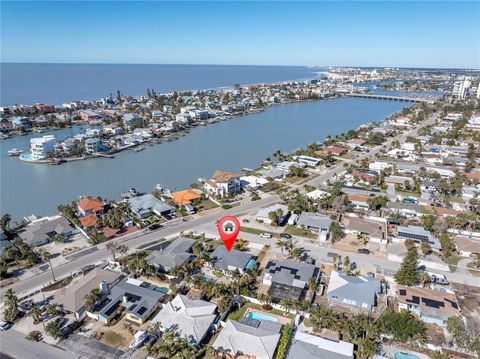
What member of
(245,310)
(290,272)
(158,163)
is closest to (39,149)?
(158,163)

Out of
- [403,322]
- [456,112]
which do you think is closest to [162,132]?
[403,322]

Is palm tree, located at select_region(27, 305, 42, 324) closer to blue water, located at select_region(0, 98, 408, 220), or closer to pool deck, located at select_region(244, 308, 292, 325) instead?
pool deck, located at select_region(244, 308, 292, 325)

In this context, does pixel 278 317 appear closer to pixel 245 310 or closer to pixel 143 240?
pixel 245 310

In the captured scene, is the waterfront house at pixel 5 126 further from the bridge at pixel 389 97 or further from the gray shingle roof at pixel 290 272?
the bridge at pixel 389 97

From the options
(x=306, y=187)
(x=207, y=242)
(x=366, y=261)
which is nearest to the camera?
(x=366, y=261)

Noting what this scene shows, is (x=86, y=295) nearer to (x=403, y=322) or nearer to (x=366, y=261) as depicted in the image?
(x=403, y=322)

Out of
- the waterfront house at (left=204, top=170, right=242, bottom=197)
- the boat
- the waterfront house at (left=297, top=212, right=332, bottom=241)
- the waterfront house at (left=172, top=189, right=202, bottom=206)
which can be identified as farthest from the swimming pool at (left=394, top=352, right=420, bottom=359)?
Answer: the boat
